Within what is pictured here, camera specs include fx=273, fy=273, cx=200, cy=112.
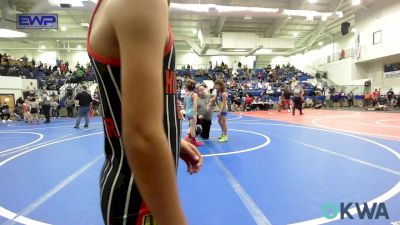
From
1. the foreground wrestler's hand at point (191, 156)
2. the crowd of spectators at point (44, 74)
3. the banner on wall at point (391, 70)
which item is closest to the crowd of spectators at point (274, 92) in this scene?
the banner on wall at point (391, 70)

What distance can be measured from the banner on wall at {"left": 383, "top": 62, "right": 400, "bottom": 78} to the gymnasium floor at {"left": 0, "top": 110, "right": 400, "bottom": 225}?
21.0 meters

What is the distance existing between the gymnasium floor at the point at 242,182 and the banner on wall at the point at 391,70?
21038mm

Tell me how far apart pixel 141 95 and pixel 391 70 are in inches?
1138

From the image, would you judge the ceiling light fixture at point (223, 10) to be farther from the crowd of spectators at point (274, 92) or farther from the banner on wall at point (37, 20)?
the banner on wall at point (37, 20)

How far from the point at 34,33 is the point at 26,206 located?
27.3 meters

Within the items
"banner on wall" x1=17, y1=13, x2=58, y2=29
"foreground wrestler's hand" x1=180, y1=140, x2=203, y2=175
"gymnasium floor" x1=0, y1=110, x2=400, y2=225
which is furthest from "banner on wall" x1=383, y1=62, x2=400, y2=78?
"foreground wrestler's hand" x1=180, y1=140, x2=203, y2=175

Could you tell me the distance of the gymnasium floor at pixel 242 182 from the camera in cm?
283

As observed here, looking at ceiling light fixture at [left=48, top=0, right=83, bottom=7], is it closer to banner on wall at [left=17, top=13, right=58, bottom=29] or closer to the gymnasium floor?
banner on wall at [left=17, top=13, right=58, bottom=29]

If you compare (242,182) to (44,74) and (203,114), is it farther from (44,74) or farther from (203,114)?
(44,74)

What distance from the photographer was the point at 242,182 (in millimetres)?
3820

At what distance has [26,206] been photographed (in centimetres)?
313

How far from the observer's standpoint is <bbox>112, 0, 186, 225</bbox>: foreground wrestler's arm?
0.63 metres

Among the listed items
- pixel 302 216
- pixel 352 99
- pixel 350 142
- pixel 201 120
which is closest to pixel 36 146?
pixel 201 120

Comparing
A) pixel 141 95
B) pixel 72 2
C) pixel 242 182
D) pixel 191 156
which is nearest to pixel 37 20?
pixel 72 2
